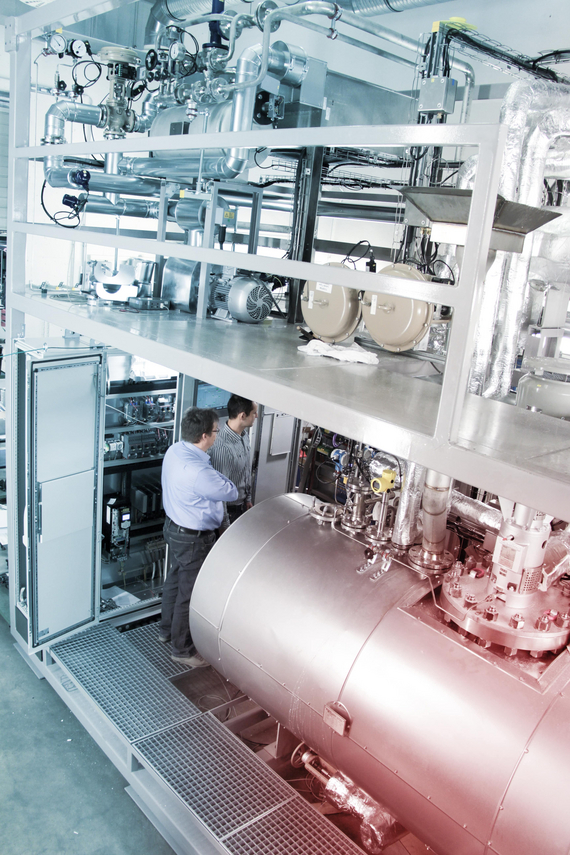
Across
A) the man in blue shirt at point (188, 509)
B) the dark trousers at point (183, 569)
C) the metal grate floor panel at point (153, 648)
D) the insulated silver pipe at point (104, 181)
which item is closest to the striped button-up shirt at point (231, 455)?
the man in blue shirt at point (188, 509)

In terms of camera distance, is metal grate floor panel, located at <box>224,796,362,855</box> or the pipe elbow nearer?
metal grate floor panel, located at <box>224,796,362,855</box>

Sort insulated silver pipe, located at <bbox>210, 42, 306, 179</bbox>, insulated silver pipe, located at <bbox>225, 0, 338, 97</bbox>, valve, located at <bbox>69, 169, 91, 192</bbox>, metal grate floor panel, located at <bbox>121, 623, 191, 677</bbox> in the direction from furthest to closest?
valve, located at <bbox>69, 169, 91, 192</bbox>
metal grate floor panel, located at <bbox>121, 623, 191, 677</bbox>
insulated silver pipe, located at <bbox>210, 42, 306, 179</bbox>
insulated silver pipe, located at <bbox>225, 0, 338, 97</bbox>

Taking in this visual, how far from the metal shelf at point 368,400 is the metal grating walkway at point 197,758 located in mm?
2153

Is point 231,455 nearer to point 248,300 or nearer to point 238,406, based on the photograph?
point 238,406

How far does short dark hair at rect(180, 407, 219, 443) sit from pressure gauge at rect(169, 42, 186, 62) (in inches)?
98.1

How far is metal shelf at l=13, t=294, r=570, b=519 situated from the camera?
1.99 metres

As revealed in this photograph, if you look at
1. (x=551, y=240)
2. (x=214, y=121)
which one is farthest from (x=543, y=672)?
(x=214, y=121)

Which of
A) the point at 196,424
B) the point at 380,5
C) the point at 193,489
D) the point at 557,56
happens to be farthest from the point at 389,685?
the point at 380,5

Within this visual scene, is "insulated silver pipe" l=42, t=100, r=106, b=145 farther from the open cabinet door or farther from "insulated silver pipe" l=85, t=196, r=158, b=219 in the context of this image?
the open cabinet door

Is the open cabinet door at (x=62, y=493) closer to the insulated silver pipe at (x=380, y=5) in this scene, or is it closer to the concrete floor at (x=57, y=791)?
the concrete floor at (x=57, y=791)

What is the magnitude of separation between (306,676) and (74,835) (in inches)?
69.2

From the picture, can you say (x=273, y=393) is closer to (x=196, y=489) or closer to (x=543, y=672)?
(x=543, y=672)

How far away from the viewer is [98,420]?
4738mm

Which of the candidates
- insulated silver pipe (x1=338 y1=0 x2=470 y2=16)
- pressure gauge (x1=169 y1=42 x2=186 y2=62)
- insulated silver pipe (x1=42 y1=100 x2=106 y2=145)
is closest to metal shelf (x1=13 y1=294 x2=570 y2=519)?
pressure gauge (x1=169 y1=42 x2=186 y2=62)
